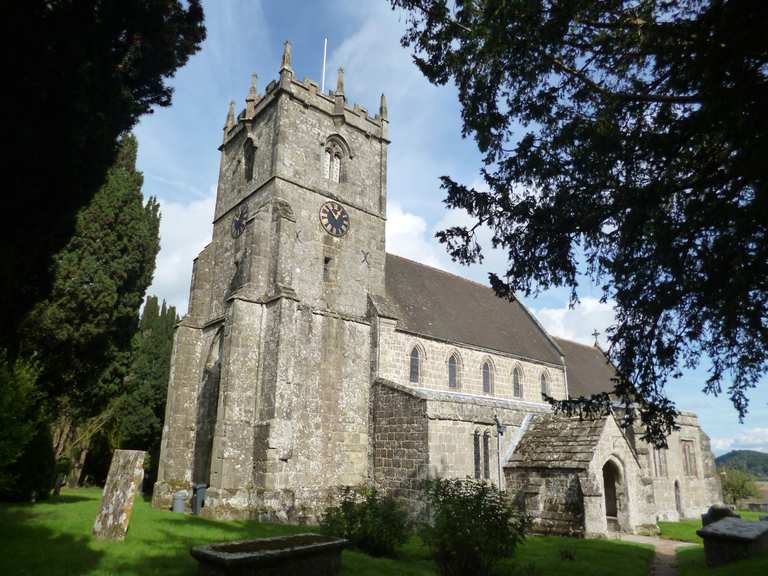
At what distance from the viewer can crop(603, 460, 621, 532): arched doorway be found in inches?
719

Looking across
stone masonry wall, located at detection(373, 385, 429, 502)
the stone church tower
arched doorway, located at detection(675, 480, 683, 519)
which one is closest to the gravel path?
stone masonry wall, located at detection(373, 385, 429, 502)

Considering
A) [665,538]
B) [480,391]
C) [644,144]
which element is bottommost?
[665,538]

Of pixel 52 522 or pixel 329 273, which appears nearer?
pixel 52 522

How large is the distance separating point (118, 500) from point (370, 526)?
17.2ft

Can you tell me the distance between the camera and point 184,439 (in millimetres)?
20391

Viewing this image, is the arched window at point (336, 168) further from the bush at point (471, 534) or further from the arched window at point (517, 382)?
the bush at point (471, 534)

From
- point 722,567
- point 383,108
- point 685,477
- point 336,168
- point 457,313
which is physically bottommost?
point 722,567

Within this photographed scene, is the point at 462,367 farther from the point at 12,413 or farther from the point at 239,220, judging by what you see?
the point at 12,413

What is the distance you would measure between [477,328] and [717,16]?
20273 millimetres

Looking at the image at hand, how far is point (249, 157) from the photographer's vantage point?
23.7 metres

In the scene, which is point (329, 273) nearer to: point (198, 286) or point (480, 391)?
point (198, 286)

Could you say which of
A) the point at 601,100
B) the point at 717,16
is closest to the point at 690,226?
the point at 601,100

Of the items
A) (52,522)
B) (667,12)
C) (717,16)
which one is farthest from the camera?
(52,522)

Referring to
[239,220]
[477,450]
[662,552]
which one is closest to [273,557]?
[662,552]
